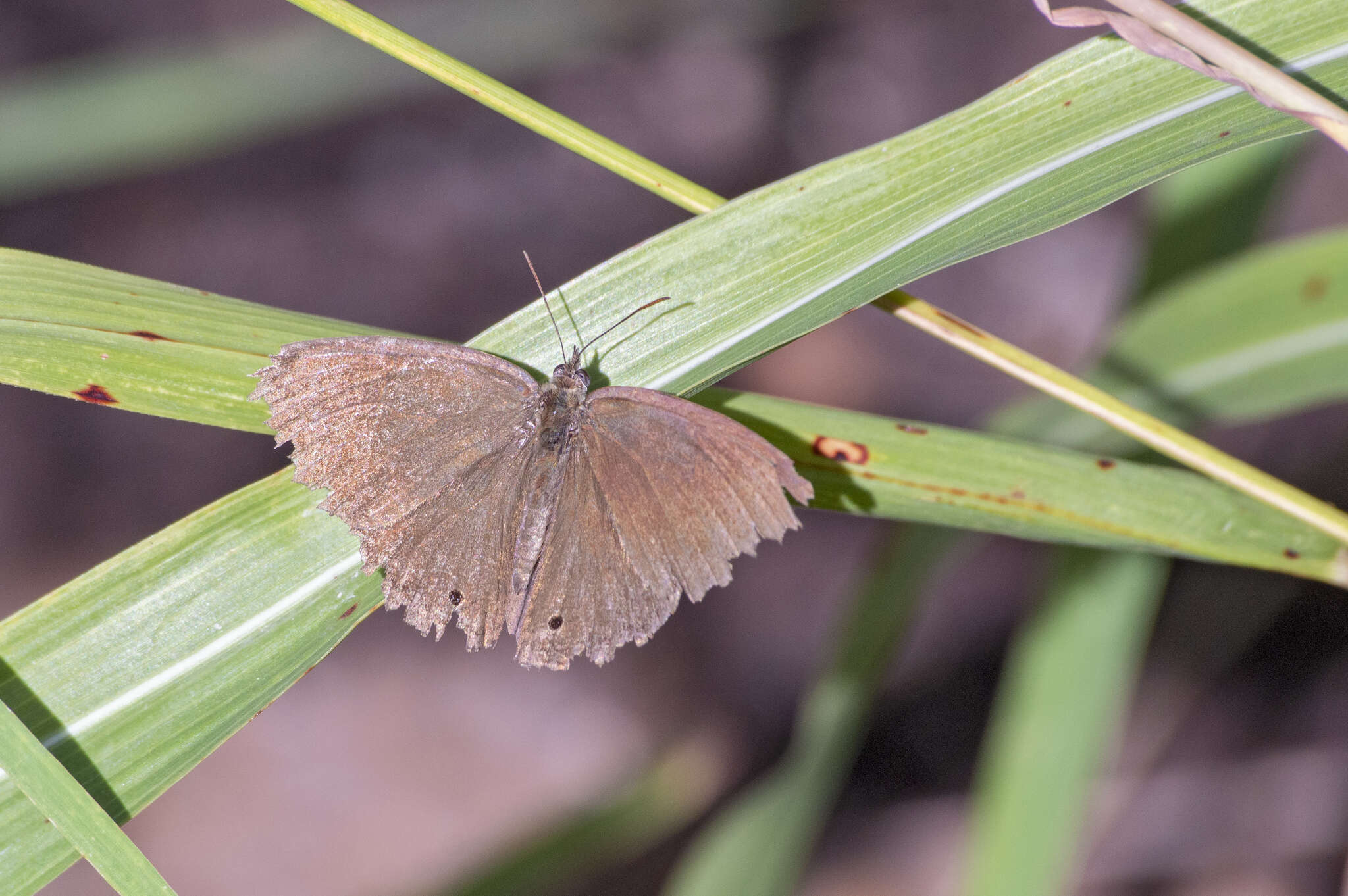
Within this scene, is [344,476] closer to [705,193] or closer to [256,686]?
[256,686]

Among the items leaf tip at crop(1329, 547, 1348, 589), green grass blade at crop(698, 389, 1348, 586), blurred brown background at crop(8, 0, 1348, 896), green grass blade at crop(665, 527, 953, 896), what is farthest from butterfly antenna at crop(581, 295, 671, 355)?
blurred brown background at crop(8, 0, 1348, 896)

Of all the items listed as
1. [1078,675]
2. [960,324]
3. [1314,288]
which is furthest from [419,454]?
[1314,288]

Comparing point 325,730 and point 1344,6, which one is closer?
point 1344,6

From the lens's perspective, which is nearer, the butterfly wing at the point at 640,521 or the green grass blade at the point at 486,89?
the green grass blade at the point at 486,89

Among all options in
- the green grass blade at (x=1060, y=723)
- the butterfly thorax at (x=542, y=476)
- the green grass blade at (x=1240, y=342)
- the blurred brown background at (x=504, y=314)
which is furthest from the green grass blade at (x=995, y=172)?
the blurred brown background at (x=504, y=314)

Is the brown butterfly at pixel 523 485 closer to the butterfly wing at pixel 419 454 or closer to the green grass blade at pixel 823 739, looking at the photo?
the butterfly wing at pixel 419 454

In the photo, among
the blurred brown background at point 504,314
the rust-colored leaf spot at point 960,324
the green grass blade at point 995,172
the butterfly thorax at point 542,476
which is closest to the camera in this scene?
the green grass blade at point 995,172

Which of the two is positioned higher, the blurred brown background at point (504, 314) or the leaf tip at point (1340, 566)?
the blurred brown background at point (504, 314)

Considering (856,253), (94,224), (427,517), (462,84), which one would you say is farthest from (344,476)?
(94,224)
